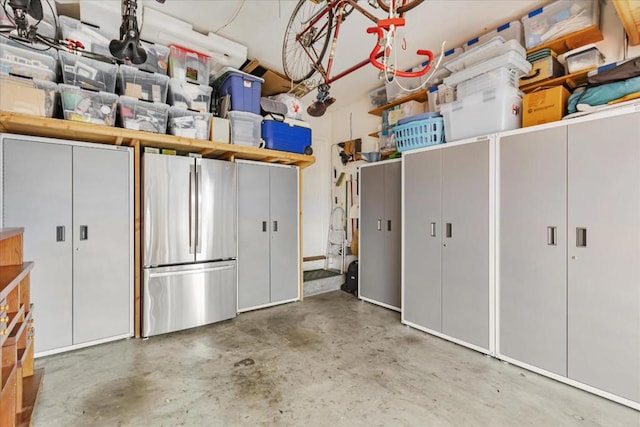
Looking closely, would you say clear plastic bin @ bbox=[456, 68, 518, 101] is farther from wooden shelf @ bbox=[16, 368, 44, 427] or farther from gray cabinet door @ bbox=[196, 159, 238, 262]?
wooden shelf @ bbox=[16, 368, 44, 427]

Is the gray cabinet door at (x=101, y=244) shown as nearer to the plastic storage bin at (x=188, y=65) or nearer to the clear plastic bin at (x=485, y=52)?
the plastic storage bin at (x=188, y=65)

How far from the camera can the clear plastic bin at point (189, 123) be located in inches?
128

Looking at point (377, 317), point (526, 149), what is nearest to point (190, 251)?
point (377, 317)

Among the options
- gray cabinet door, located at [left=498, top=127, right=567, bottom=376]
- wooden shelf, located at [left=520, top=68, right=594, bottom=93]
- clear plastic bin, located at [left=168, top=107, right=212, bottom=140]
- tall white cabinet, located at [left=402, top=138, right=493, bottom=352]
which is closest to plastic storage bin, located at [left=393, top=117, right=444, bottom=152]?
tall white cabinet, located at [left=402, top=138, right=493, bottom=352]

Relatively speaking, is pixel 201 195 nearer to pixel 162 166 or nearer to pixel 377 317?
pixel 162 166

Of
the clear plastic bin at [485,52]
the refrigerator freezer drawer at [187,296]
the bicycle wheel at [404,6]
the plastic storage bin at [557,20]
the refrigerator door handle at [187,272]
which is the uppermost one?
the plastic storage bin at [557,20]

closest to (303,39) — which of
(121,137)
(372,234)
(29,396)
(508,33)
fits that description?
(121,137)

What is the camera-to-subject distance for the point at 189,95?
3334mm

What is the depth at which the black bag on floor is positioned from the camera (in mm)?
4759

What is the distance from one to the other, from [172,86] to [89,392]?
2952 millimetres

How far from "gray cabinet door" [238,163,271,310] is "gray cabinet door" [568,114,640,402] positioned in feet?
10.8

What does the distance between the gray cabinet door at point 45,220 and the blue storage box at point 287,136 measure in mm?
2111

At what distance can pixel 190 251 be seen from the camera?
3383 mm

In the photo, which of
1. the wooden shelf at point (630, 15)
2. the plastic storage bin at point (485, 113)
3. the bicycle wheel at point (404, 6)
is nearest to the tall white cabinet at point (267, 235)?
the plastic storage bin at point (485, 113)
